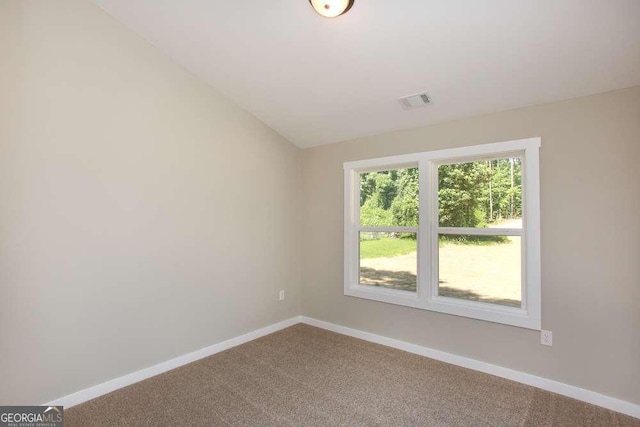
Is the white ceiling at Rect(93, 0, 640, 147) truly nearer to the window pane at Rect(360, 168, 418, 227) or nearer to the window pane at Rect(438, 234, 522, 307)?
the window pane at Rect(360, 168, 418, 227)

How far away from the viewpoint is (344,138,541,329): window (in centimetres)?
258

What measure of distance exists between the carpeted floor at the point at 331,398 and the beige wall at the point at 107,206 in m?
0.32

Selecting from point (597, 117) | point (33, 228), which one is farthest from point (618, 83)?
point (33, 228)

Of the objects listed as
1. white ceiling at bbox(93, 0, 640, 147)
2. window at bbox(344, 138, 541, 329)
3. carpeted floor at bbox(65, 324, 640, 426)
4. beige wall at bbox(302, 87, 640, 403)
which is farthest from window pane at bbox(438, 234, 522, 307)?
white ceiling at bbox(93, 0, 640, 147)

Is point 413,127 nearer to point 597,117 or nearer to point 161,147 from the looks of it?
point 597,117

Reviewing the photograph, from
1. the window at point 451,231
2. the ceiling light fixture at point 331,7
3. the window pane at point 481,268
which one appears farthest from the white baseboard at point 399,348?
the ceiling light fixture at point 331,7

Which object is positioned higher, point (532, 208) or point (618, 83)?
point (618, 83)

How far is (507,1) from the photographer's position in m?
1.75

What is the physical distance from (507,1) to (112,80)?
2712 millimetres

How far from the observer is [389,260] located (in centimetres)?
344

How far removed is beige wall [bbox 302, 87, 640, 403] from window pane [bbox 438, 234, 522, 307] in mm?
255

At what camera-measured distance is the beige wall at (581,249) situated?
7.00ft

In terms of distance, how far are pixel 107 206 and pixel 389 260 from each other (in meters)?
2.66

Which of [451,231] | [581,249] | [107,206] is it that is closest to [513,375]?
[581,249]
